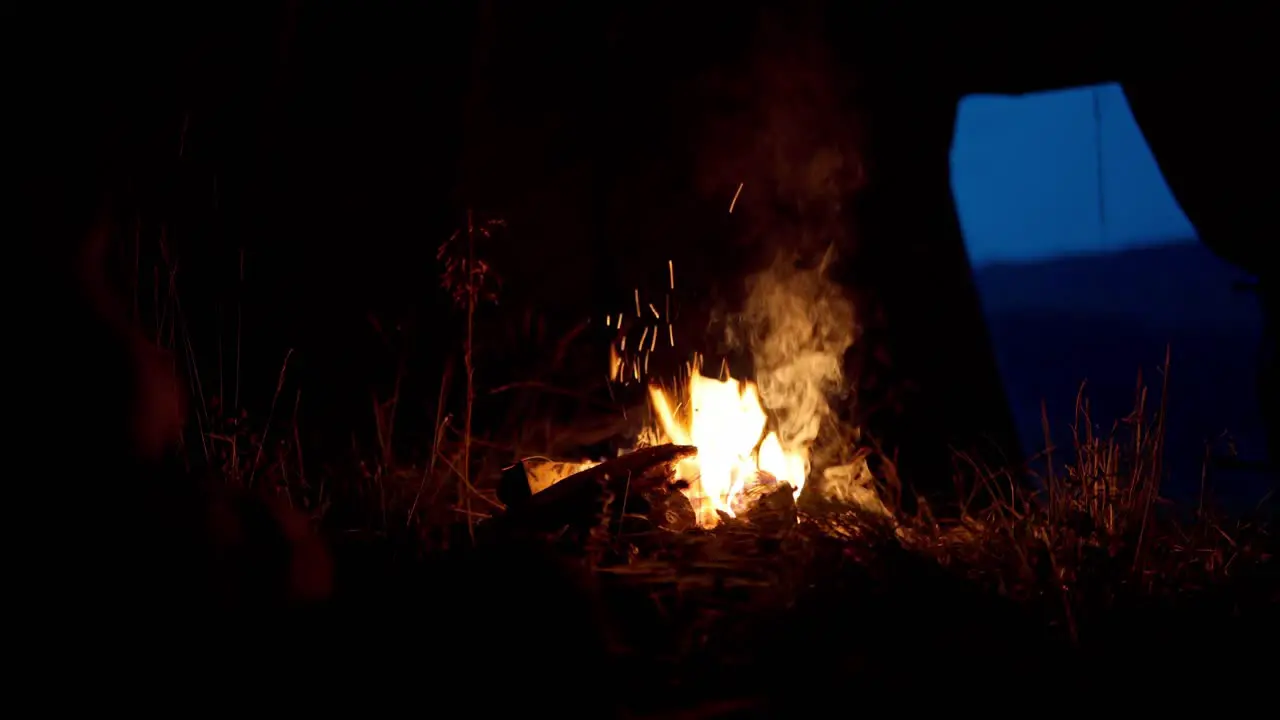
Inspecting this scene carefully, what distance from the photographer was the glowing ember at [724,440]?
3.66 meters

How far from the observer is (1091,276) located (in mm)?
28141

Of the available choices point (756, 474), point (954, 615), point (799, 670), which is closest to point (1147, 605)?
point (954, 615)

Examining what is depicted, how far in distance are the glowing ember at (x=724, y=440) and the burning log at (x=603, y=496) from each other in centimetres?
23

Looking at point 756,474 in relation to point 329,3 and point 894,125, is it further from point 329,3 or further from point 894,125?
point 329,3

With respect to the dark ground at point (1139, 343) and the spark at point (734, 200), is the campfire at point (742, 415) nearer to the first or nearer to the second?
the spark at point (734, 200)

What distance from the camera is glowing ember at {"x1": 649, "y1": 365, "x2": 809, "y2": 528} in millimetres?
3660

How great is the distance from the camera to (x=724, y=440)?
3797mm

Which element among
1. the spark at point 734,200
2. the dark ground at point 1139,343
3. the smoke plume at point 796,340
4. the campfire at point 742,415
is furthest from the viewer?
the dark ground at point 1139,343

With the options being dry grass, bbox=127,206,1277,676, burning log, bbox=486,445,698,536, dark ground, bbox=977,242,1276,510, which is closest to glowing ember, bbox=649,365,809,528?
burning log, bbox=486,445,698,536

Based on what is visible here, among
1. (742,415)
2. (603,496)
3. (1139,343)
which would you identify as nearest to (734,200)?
(742,415)

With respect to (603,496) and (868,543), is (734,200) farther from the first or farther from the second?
(868,543)

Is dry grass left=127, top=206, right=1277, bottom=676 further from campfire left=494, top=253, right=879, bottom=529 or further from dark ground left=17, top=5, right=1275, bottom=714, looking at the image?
dark ground left=17, top=5, right=1275, bottom=714

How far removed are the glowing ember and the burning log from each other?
0.23 metres

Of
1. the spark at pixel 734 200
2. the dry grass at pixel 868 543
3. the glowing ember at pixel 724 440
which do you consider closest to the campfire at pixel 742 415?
the glowing ember at pixel 724 440
